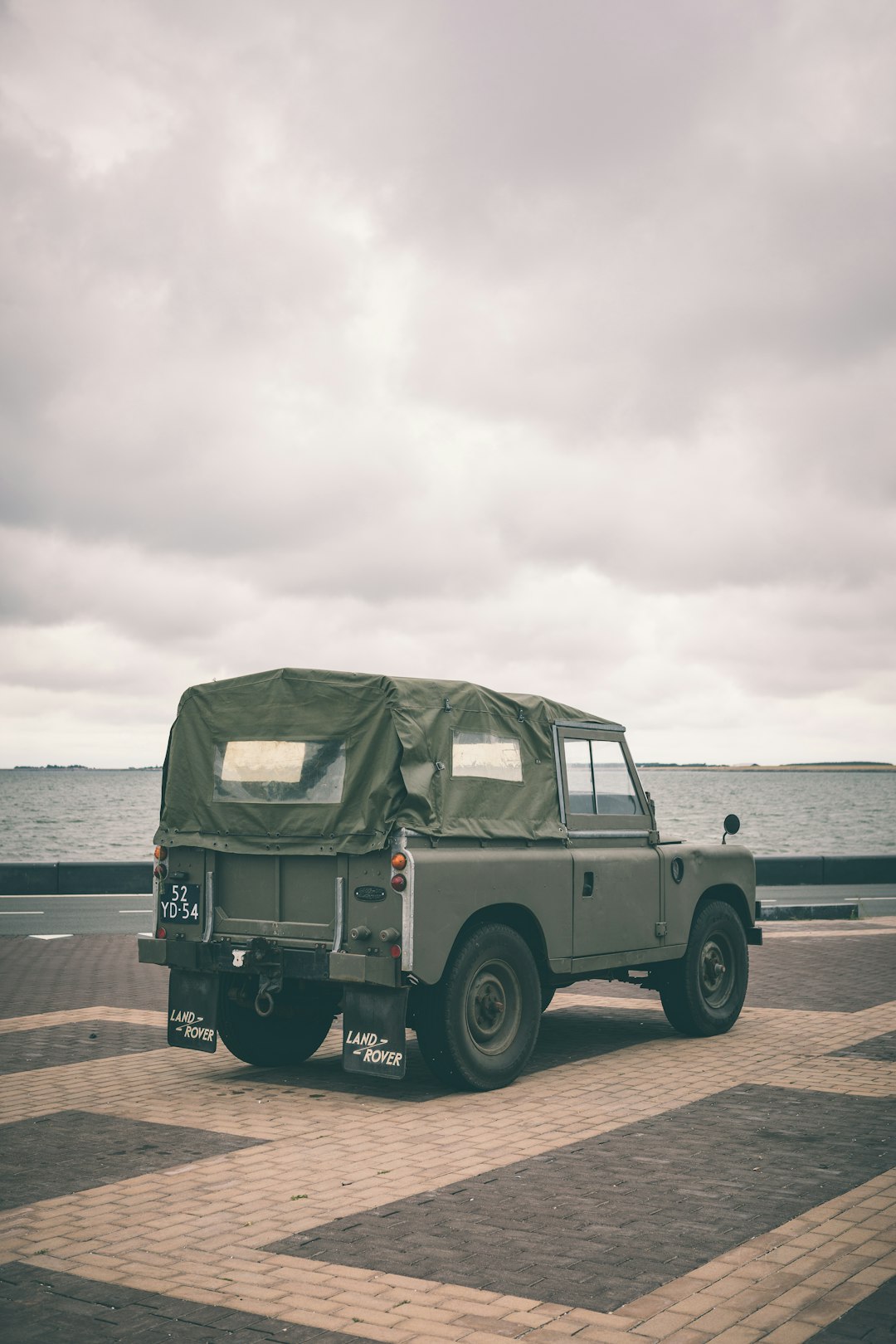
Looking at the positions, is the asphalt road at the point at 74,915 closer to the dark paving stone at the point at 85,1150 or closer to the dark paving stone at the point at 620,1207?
the dark paving stone at the point at 85,1150

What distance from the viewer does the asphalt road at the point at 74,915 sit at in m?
18.0

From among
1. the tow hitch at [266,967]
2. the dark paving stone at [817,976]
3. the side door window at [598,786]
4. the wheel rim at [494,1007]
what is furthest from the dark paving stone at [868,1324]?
the dark paving stone at [817,976]

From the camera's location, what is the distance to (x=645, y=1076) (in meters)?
8.48

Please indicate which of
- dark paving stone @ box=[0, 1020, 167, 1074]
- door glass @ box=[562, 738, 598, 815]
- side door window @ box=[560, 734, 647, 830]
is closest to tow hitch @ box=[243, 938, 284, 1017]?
dark paving stone @ box=[0, 1020, 167, 1074]

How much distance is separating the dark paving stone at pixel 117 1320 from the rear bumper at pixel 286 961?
9.20 feet

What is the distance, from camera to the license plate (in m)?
8.34

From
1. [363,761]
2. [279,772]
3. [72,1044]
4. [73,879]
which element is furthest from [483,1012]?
[73,879]

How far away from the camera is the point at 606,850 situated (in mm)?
9195

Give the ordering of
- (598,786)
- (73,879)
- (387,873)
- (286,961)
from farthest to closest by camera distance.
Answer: (73,879) < (598,786) < (286,961) < (387,873)

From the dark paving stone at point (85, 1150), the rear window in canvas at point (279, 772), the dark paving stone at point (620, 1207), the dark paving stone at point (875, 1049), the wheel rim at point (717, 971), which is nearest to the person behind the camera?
the dark paving stone at point (620, 1207)

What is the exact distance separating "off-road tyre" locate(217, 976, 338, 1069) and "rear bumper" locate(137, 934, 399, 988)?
0.27 m

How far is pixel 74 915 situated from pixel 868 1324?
1702cm

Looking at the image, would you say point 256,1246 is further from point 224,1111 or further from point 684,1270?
point 224,1111

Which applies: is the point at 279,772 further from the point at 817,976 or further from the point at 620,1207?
the point at 817,976
